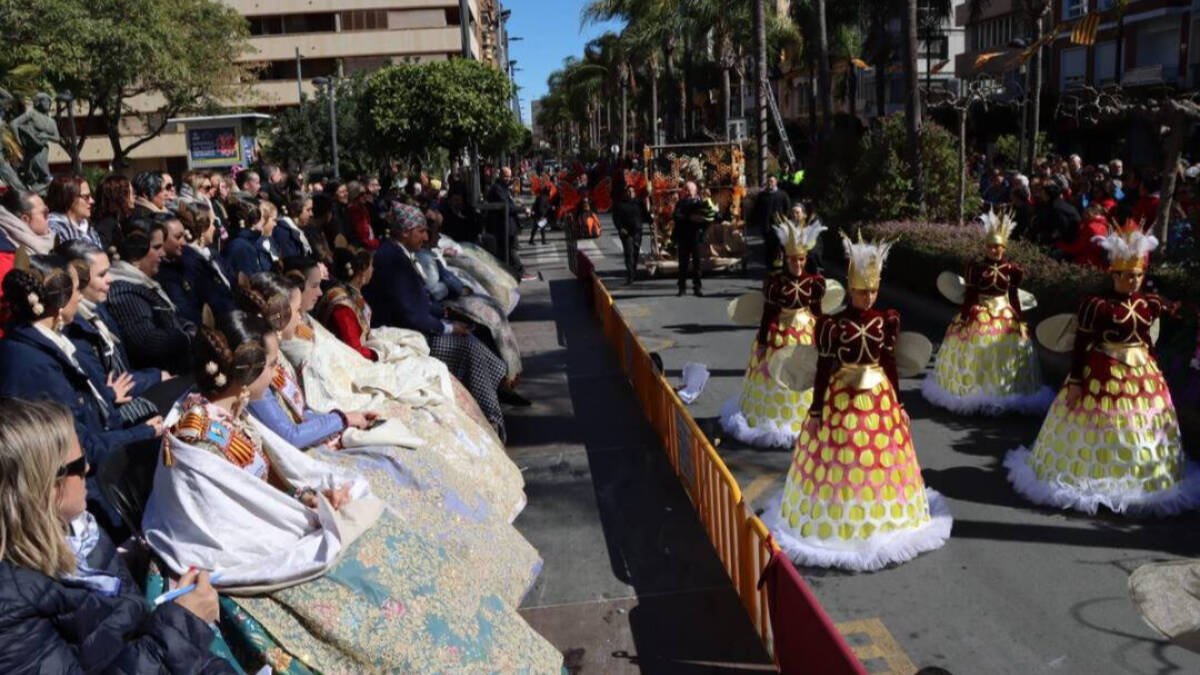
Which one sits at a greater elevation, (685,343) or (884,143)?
(884,143)

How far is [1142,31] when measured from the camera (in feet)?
118

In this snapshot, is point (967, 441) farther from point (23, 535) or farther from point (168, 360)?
point (23, 535)

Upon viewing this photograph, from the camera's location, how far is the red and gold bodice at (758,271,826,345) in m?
8.25

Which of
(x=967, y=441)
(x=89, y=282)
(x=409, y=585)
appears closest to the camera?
(x=409, y=585)

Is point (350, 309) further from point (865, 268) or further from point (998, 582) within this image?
point (998, 582)

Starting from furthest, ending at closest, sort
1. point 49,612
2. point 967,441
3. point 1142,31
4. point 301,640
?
point 1142,31 → point 967,441 → point 301,640 → point 49,612

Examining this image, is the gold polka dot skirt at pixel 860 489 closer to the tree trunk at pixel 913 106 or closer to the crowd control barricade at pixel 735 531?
the crowd control barricade at pixel 735 531

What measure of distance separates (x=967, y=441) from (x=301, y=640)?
20.3 feet

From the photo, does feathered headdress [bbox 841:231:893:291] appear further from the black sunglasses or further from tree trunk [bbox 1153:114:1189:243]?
tree trunk [bbox 1153:114:1189:243]

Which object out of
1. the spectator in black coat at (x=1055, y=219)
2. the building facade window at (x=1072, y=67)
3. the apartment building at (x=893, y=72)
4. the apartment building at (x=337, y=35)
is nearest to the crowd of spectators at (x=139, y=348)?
the spectator in black coat at (x=1055, y=219)

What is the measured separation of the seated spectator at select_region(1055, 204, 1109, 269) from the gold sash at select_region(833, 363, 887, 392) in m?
5.98

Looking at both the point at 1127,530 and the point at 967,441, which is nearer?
the point at 1127,530

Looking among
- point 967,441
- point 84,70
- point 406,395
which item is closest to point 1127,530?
point 967,441

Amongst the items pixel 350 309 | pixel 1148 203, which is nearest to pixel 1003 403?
pixel 350 309
